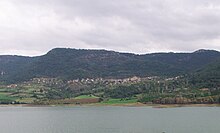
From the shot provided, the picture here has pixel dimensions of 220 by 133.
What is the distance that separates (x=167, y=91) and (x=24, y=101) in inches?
2093

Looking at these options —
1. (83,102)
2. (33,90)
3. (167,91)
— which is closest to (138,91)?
(167,91)

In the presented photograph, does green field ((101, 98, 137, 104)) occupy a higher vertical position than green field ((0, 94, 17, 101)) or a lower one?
lower

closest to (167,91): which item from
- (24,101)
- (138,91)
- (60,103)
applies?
(138,91)

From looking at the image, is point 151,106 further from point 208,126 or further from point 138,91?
point 208,126

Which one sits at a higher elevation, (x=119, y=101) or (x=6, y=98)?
(x=6, y=98)

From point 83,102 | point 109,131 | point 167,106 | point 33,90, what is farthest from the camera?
point 33,90

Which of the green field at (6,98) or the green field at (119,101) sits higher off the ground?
the green field at (6,98)

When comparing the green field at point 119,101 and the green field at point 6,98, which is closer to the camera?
the green field at point 119,101

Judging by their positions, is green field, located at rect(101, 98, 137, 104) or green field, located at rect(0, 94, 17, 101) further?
green field, located at rect(0, 94, 17, 101)

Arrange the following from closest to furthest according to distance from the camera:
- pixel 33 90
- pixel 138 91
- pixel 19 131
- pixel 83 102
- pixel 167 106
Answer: pixel 19 131
pixel 167 106
pixel 83 102
pixel 138 91
pixel 33 90

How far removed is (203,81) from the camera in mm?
165250

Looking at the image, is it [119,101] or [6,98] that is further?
[6,98]

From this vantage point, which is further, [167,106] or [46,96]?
[46,96]

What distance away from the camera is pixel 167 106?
123312 millimetres
